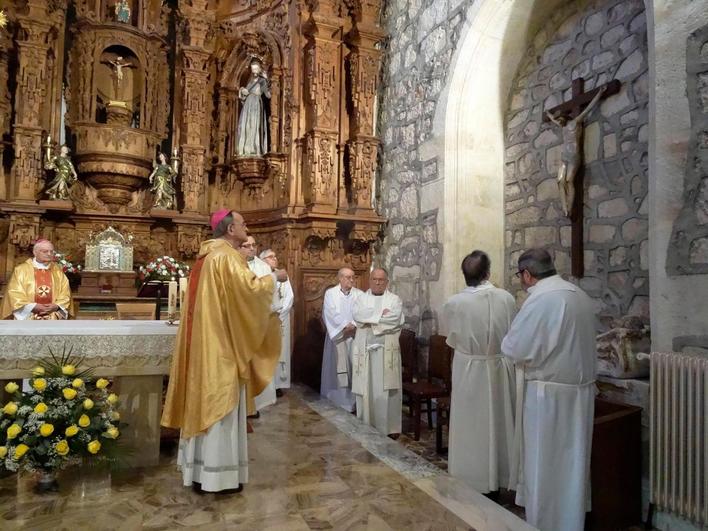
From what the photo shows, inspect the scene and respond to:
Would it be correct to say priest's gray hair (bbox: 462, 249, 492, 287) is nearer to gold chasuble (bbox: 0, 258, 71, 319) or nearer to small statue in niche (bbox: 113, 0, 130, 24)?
gold chasuble (bbox: 0, 258, 71, 319)

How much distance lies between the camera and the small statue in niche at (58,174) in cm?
823

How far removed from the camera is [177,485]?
12.2 ft

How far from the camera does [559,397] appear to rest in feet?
11.6

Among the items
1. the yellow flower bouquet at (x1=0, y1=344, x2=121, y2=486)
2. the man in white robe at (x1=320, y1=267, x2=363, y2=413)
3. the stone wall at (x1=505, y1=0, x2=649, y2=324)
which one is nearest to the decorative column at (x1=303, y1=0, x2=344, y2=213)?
the man in white robe at (x1=320, y1=267, x2=363, y2=413)

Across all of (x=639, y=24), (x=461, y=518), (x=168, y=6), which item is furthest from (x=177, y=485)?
(x=168, y=6)

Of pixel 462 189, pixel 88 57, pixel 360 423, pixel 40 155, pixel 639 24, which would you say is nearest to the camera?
pixel 639 24

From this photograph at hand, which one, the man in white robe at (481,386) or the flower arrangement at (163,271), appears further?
the flower arrangement at (163,271)

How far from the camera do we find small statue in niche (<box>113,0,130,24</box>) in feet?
30.1

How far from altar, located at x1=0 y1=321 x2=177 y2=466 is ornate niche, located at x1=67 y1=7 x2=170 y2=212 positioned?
511cm

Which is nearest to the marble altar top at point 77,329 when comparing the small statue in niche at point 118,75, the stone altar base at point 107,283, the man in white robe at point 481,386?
the man in white robe at point 481,386

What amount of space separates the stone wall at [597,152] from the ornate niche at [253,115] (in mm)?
3914

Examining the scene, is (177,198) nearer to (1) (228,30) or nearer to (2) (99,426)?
(1) (228,30)

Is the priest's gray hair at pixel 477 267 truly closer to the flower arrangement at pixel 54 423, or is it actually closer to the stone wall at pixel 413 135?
the stone wall at pixel 413 135

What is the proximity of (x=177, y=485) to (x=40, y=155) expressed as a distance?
6.50 metres
